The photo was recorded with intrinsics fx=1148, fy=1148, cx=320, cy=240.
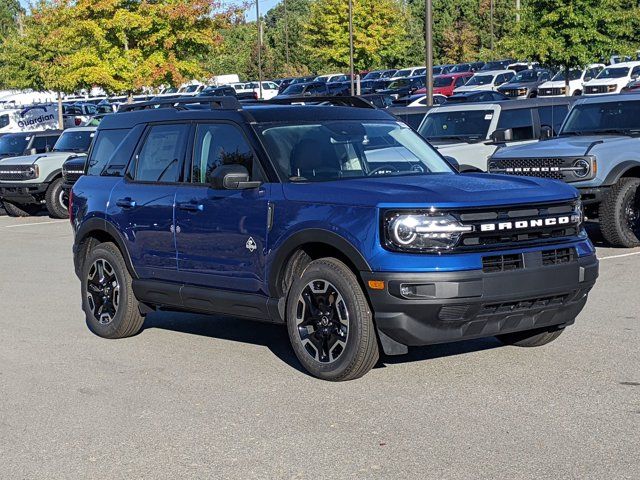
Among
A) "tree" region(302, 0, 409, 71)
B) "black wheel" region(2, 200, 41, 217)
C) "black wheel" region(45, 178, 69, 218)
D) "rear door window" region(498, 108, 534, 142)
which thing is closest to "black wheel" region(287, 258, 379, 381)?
"rear door window" region(498, 108, 534, 142)

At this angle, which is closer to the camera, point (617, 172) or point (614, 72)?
point (617, 172)

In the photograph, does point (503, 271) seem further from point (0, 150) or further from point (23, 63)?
point (23, 63)

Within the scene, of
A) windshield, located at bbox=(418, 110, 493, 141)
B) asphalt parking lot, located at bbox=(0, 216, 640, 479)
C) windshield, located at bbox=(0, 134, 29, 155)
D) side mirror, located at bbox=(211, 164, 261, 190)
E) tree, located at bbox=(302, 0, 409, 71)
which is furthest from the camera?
tree, located at bbox=(302, 0, 409, 71)

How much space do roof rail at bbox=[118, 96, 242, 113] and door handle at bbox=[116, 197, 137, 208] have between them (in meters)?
0.83

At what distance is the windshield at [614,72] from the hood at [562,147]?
98.5 ft

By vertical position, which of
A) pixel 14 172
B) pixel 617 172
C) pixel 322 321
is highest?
pixel 617 172

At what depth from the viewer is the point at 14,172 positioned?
22.6m

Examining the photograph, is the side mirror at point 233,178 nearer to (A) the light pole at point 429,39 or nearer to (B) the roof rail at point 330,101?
(B) the roof rail at point 330,101

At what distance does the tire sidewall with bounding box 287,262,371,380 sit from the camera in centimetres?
716

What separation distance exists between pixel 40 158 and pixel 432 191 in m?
16.6

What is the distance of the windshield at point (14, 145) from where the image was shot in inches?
1010

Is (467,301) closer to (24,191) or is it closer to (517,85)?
(24,191)

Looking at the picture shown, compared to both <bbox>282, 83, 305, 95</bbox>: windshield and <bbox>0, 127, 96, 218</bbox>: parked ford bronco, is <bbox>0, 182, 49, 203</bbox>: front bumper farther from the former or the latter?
<bbox>282, 83, 305, 95</bbox>: windshield

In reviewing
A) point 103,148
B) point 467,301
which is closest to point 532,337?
point 467,301
